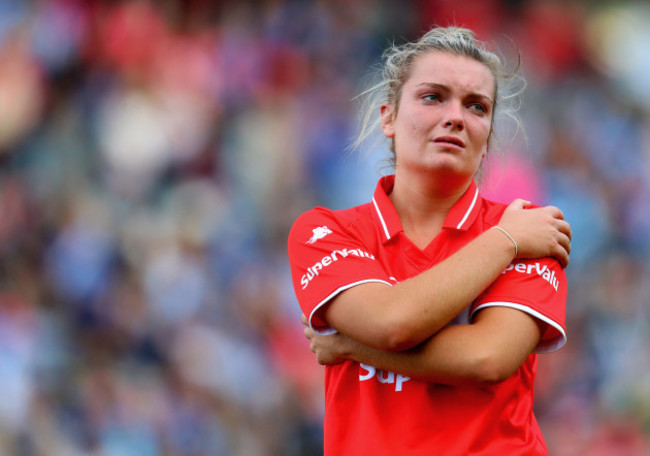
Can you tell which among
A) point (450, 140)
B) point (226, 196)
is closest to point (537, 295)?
point (450, 140)

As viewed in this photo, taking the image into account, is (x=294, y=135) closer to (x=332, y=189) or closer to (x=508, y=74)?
(x=332, y=189)

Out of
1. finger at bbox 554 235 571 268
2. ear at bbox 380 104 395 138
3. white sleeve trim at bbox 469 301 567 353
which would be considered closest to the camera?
white sleeve trim at bbox 469 301 567 353

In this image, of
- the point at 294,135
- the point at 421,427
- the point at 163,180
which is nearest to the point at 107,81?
the point at 163,180

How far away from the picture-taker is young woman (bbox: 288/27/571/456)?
214 cm

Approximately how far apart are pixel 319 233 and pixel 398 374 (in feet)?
1.65

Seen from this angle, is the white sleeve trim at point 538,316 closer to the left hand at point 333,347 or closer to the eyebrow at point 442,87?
the left hand at point 333,347

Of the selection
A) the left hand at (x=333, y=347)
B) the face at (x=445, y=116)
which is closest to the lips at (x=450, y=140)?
the face at (x=445, y=116)

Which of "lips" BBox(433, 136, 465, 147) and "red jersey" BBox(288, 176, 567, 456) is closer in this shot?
"red jersey" BBox(288, 176, 567, 456)

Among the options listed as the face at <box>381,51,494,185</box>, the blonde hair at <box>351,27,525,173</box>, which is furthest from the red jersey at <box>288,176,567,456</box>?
the blonde hair at <box>351,27,525,173</box>

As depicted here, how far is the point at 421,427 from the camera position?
2.15m

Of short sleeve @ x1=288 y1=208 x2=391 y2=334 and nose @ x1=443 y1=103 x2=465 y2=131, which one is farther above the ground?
nose @ x1=443 y1=103 x2=465 y2=131

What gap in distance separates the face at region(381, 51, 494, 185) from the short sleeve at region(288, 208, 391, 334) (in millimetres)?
336

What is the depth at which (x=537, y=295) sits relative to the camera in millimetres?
2246

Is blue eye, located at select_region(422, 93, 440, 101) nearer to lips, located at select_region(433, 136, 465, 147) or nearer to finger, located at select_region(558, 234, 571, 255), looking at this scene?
lips, located at select_region(433, 136, 465, 147)
